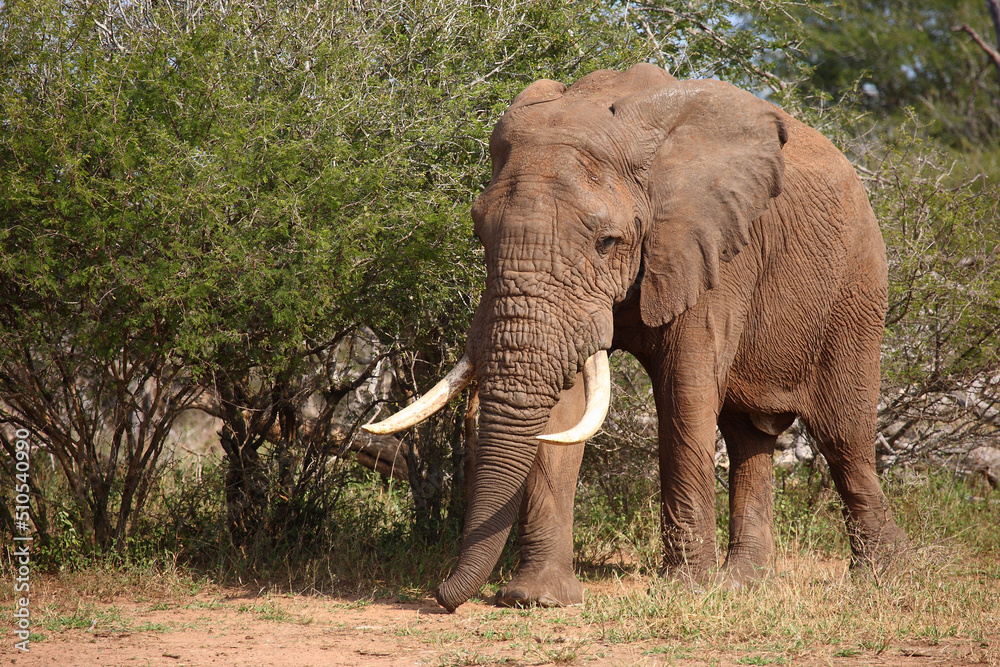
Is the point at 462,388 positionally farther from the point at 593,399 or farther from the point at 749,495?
the point at 749,495

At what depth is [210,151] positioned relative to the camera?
5691mm

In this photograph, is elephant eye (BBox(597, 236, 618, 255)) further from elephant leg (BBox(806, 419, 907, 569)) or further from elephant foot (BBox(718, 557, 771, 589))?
elephant leg (BBox(806, 419, 907, 569))

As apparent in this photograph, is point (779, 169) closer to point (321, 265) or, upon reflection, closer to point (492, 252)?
point (492, 252)

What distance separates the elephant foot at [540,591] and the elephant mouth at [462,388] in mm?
1005

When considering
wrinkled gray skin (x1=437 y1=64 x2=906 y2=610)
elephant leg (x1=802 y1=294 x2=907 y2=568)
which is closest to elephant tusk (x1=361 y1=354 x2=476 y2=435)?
wrinkled gray skin (x1=437 y1=64 x2=906 y2=610)

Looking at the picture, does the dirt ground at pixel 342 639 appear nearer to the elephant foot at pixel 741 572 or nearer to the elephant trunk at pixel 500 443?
the elephant trunk at pixel 500 443

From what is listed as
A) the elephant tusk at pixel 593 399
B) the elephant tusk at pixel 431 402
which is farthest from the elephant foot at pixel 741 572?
the elephant tusk at pixel 431 402

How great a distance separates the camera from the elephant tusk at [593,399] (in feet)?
16.3

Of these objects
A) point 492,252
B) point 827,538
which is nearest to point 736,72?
point 827,538

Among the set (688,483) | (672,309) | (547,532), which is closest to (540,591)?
(547,532)

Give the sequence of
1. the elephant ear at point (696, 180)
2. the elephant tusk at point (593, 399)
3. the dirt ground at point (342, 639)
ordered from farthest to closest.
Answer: the elephant ear at point (696, 180) < the elephant tusk at point (593, 399) < the dirt ground at point (342, 639)

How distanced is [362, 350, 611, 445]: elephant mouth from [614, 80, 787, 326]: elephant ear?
0.42 m

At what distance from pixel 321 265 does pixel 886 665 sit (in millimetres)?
3521

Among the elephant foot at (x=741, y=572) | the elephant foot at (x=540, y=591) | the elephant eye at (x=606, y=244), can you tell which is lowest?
the elephant foot at (x=540, y=591)
